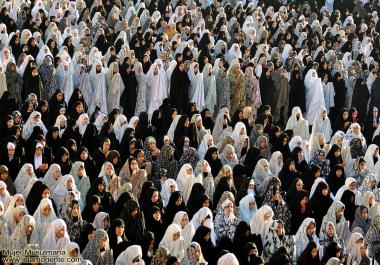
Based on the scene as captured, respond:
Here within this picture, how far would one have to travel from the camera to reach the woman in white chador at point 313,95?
22000mm

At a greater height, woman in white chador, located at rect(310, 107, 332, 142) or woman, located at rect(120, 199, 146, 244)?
woman in white chador, located at rect(310, 107, 332, 142)

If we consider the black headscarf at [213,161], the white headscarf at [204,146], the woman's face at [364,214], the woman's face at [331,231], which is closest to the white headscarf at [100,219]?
the woman's face at [331,231]

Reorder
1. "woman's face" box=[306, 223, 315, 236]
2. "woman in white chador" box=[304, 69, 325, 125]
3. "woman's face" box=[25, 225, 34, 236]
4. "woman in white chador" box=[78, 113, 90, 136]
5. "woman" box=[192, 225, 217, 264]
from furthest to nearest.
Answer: "woman in white chador" box=[304, 69, 325, 125] < "woman in white chador" box=[78, 113, 90, 136] < "woman's face" box=[306, 223, 315, 236] < "woman" box=[192, 225, 217, 264] < "woman's face" box=[25, 225, 34, 236]

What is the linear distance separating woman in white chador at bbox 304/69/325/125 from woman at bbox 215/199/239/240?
23.3ft

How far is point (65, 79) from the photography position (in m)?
21.2

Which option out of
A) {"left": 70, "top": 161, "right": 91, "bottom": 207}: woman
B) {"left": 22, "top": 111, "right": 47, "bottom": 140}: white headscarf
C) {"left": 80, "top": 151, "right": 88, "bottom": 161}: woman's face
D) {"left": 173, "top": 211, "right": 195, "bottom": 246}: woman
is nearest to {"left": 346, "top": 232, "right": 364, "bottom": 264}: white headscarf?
{"left": 173, "top": 211, "right": 195, "bottom": 246}: woman

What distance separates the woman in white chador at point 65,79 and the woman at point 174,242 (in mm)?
7368

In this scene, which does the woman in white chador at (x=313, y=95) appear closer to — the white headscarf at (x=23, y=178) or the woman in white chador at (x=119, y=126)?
the woman in white chador at (x=119, y=126)

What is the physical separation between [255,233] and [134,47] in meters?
9.42

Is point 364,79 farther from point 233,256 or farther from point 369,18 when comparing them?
point 233,256

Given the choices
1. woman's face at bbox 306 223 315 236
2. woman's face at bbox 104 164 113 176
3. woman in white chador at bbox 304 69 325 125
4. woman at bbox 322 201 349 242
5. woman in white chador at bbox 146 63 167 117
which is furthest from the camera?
woman in white chador at bbox 304 69 325 125

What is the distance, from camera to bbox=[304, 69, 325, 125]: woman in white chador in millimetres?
22000

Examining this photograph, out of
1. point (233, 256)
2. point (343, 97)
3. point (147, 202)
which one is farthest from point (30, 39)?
point (233, 256)

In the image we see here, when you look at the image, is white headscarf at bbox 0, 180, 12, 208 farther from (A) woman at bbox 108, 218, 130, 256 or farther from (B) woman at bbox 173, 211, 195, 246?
(B) woman at bbox 173, 211, 195, 246
